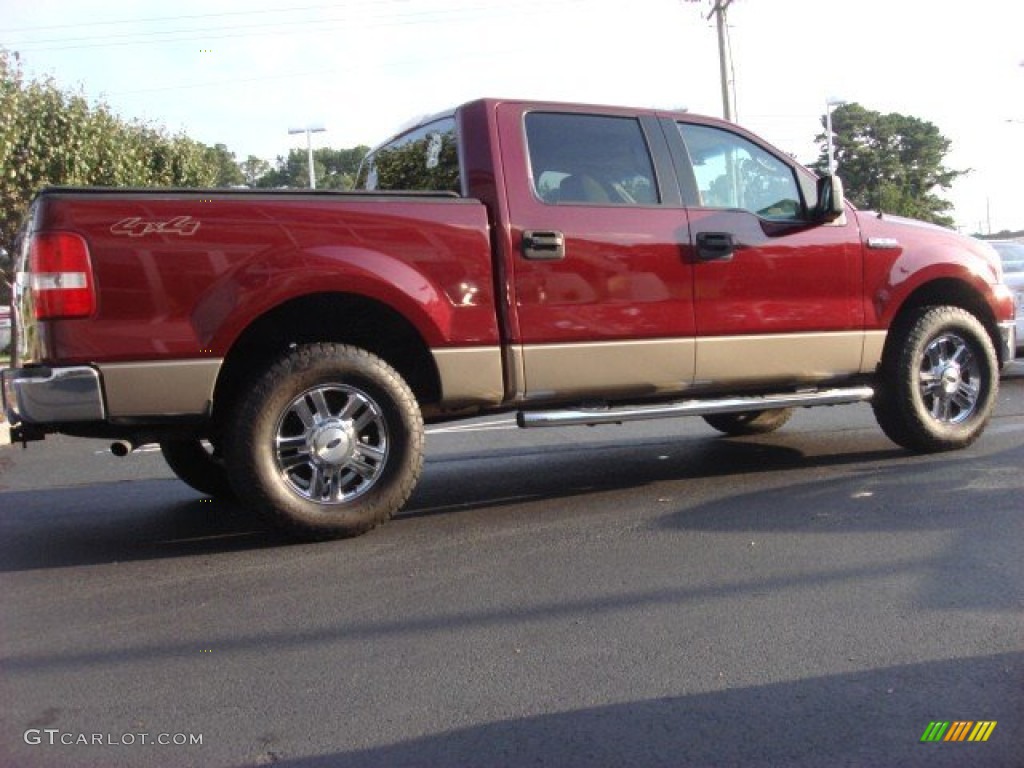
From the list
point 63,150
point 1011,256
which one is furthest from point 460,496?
point 63,150

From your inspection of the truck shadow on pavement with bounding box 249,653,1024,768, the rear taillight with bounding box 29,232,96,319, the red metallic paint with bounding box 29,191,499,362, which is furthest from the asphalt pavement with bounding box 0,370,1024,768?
the rear taillight with bounding box 29,232,96,319

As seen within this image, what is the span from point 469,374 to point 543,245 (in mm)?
754

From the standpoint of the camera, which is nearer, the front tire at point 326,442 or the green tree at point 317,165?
the front tire at point 326,442

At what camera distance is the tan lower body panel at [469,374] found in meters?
4.76

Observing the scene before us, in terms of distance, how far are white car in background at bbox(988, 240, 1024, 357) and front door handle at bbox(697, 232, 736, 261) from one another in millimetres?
5895

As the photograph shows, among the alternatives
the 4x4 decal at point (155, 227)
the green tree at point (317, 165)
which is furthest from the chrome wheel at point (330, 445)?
the green tree at point (317, 165)

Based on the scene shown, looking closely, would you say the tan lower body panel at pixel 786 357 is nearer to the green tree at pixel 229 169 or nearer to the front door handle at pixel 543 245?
the front door handle at pixel 543 245

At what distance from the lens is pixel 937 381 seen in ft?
20.0

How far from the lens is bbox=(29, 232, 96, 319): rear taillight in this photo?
4.02 m

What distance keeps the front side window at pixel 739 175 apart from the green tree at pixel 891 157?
157 feet

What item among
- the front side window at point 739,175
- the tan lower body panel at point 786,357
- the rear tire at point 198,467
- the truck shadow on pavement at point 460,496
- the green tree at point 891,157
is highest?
the green tree at point 891,157

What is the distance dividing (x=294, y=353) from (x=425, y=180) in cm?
149

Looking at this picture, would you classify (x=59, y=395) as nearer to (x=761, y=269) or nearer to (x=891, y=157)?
(x=761, y=269)

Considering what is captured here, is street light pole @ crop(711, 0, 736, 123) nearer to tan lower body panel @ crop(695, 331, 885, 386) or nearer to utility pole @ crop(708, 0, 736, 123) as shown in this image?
utility pole @ crop(708, 0, 736, 123)
